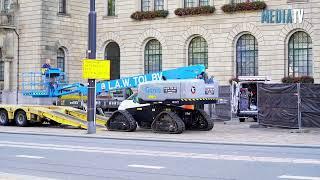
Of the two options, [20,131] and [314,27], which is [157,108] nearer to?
[20,131]

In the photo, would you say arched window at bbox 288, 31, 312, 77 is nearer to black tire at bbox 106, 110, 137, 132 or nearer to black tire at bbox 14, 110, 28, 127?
black tire at bbox 106, 110, 137, 132

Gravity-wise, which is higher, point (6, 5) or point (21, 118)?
point (6, 5)

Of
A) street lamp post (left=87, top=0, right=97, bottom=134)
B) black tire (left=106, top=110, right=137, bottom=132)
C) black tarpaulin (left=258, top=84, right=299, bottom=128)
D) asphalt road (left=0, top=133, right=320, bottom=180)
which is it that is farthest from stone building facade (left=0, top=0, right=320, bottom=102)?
asphalt road (left=0, top=133, right=320, bottom=180)

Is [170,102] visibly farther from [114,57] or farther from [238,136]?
[114,57]

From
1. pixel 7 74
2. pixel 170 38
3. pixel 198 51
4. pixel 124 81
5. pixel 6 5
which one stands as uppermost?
pixel 6 5

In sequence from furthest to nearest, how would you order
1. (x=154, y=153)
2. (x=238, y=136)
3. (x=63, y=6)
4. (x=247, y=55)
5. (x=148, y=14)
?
(x=63, y=6), (x=148, y=14), (x=247, y=55), (x=238, y=136), (x=154, y=153)

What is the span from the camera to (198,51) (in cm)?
4219

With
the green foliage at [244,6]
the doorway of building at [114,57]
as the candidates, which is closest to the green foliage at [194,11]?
the green foliage at [244,6]

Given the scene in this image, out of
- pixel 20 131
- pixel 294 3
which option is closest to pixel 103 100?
pixel 20 131

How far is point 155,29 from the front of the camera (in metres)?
43.7

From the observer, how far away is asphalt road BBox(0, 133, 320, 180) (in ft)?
39.9

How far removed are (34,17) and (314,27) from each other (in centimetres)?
2128

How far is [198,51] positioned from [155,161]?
28.1 metres

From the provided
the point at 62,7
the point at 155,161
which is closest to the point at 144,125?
the point at 155,161
